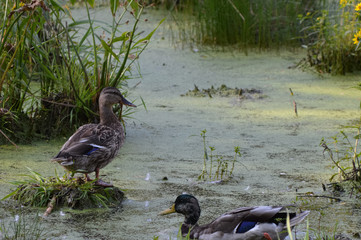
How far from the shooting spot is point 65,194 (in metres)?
4.03

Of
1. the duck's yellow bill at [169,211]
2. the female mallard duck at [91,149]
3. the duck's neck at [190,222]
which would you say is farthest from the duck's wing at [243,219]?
the female mallard duck at [91,149]

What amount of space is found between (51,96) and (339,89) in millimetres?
3082

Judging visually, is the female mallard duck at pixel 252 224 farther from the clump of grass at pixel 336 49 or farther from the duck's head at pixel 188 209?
the clump of grass at pixel 336 49

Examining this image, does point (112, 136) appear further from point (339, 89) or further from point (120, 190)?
point (339, 89)

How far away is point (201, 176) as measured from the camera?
15.2ft

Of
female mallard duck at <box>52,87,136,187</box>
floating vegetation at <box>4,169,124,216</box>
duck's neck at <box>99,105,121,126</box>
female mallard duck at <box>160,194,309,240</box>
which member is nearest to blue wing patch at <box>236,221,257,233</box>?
female mallard duck at <box>160,194,309,240</box>

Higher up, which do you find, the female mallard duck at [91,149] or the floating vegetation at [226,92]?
the female mallard duck at [91,149]

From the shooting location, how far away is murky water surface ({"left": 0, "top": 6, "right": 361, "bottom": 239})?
3918 millimetres

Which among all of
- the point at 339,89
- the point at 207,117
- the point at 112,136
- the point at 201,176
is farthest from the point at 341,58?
the point at 112,136

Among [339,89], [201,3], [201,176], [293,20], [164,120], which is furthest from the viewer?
[201,3]

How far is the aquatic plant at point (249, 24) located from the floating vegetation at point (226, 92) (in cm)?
139

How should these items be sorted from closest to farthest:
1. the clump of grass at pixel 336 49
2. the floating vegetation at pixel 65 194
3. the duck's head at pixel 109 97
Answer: the floating vegetation at pixel 65 194
the duck's head at pixel 109 97
the clump of grass at pixel 336 49

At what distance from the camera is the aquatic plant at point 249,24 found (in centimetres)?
824

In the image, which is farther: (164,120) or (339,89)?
(339,89)
